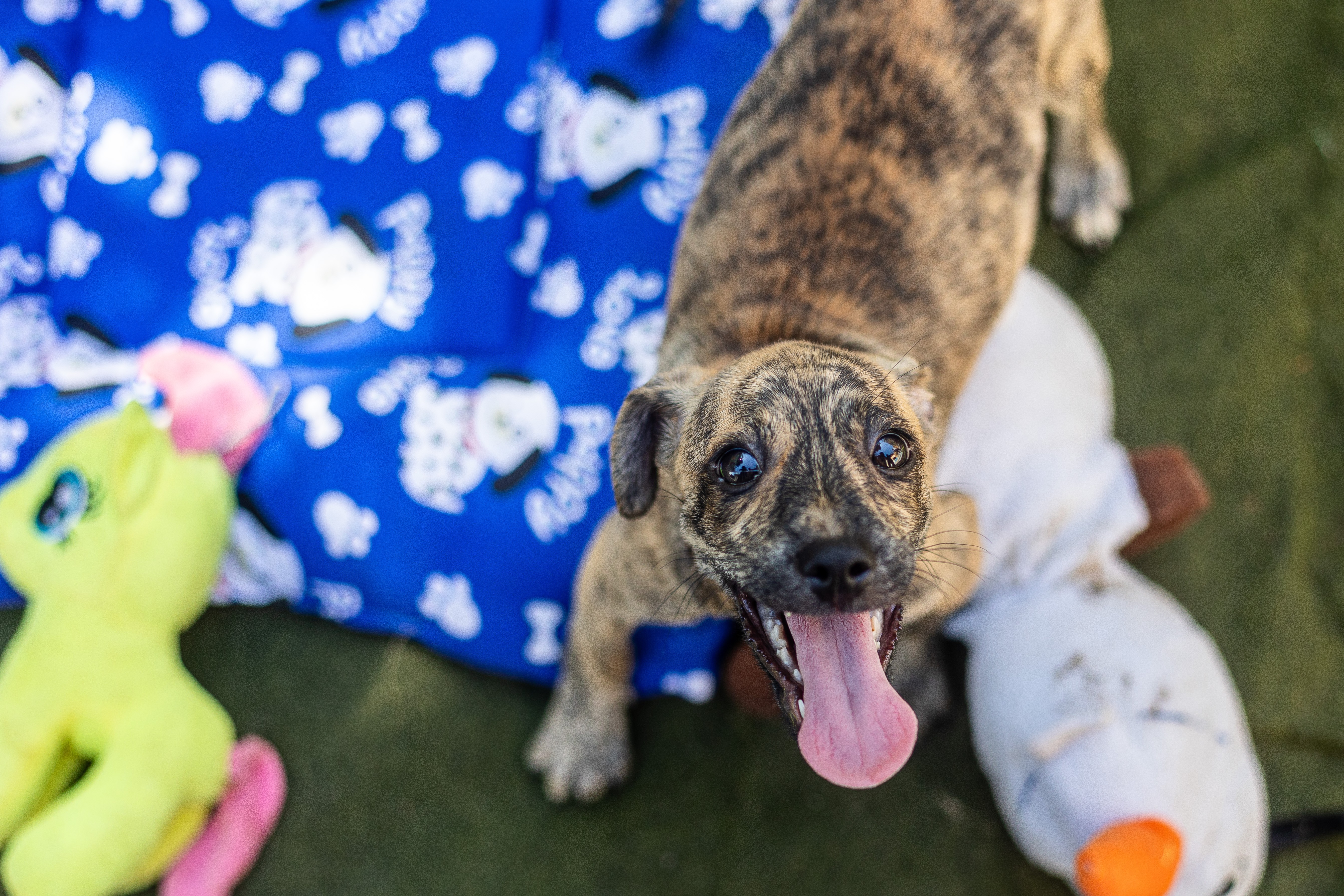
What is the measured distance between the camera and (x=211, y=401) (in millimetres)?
3168

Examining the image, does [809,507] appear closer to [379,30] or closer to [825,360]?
[825,360]

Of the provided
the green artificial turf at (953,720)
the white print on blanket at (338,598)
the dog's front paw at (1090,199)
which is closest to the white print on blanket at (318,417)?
the white print on blanket at (338,598)

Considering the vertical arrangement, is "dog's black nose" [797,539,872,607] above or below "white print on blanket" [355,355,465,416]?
above

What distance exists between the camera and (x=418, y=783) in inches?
125

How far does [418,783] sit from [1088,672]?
7.38ft

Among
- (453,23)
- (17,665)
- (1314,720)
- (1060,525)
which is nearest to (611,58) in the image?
(453,23)

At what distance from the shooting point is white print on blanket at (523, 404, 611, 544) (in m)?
3.08

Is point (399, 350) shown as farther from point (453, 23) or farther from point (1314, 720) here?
point (1314, 720)

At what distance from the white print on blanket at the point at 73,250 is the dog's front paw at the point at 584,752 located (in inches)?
99.5

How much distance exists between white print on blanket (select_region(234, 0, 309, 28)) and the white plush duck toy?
10.3ft

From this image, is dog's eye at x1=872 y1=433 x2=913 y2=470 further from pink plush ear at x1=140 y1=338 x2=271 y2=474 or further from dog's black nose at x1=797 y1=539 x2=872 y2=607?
pink plush ear at x1=140 y1=338 x2=271 y2=474

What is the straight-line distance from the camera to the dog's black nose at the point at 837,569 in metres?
1.82

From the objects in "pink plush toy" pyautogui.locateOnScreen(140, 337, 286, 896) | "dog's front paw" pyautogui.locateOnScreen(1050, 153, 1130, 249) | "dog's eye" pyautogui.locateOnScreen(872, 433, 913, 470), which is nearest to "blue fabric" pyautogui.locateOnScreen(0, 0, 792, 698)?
"pink plush toy" pyautogui.locateOnScreen(140, 337, 286, 896)

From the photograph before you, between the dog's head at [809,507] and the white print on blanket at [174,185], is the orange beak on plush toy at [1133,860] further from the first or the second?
the white print on blanket at [174,185]
